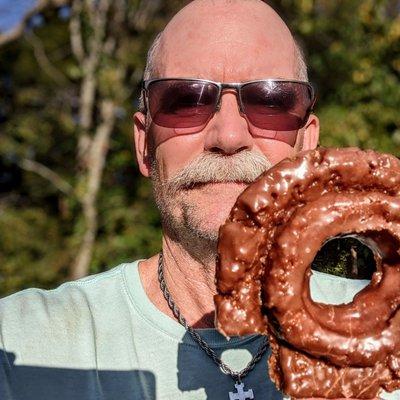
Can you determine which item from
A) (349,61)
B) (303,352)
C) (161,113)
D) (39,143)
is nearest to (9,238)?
(39,143)

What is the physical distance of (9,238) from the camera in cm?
1005

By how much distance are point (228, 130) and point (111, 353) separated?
38.8 inches

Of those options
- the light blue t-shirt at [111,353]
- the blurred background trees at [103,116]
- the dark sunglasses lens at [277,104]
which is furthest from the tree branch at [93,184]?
the dark sunglasses lens at [277,104]

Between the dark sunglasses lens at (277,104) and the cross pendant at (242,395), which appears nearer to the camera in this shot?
the cross pendant at (242,395)

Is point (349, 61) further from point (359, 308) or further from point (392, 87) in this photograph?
point (359, 308)

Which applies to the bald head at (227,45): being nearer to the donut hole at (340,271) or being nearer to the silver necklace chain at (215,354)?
the donut hole at (340,271)

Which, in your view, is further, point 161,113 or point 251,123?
point 161,113

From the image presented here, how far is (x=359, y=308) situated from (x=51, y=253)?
8003 mm

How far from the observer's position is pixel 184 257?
301cm

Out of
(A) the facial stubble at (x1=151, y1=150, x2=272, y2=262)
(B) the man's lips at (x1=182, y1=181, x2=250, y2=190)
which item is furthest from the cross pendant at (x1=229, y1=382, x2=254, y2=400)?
(B) the man's lips at (x1=182, y1=181, x2=250, y2=190)

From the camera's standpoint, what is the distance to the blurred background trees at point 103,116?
24.5 feet

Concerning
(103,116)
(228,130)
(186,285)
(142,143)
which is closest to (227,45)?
(228,130)

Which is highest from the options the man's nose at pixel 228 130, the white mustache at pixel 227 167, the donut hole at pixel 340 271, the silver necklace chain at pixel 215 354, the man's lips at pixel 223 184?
the man's nose at pixel 228 130

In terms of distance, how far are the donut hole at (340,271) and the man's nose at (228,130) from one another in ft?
1.74
